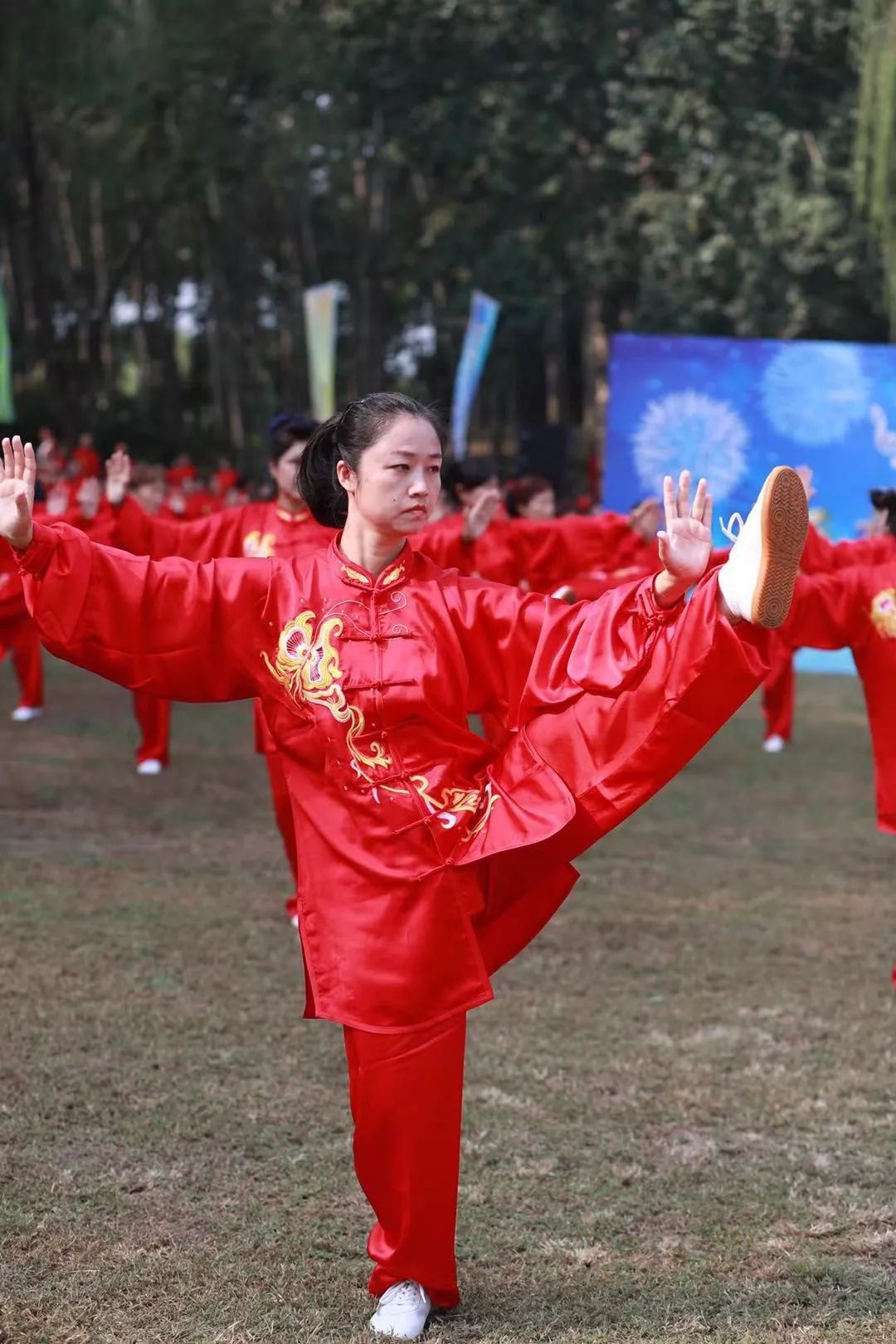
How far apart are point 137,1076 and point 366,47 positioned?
2252cm

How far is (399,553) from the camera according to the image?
3.05 meters

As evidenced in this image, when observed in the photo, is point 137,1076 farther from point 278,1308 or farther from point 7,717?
point 7,717

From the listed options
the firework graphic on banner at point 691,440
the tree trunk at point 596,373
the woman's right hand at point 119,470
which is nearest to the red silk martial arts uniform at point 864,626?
the woman's right hand at point 119,470

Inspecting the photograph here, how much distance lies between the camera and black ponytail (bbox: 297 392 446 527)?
2.94m

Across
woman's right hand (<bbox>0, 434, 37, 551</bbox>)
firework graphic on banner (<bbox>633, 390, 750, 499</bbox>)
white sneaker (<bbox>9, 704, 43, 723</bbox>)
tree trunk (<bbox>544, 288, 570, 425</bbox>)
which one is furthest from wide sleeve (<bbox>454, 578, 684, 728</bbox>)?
tree trunk (<bbox>544, 288, 570, 425</bbox>)

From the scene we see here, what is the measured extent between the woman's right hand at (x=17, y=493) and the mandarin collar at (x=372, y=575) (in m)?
0.55

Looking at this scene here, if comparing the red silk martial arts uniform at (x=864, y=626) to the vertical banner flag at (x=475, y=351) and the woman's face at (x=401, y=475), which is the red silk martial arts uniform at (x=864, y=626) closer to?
the woman's face at (x=401, y=475)

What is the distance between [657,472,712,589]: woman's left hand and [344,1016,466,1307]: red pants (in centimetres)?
87

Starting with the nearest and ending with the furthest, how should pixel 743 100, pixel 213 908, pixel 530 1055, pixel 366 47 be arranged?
pixel 530 1055 < pixel 213 908 < pixel 743 100 < pixel 366 47

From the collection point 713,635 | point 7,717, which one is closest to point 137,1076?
point 713,635

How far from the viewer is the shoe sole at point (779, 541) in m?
2.53

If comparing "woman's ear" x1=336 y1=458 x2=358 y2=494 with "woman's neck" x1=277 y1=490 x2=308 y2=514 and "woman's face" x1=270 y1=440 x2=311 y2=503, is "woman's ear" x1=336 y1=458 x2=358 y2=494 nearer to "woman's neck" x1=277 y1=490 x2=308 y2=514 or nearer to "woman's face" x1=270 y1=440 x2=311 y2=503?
"woman's face" x1=270 y1=440 x2=311 y2=503

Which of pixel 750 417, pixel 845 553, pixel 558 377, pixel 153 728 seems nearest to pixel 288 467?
pixel 845 553

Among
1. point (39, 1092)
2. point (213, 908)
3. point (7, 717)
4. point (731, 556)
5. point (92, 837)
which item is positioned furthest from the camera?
point (7, 717)
